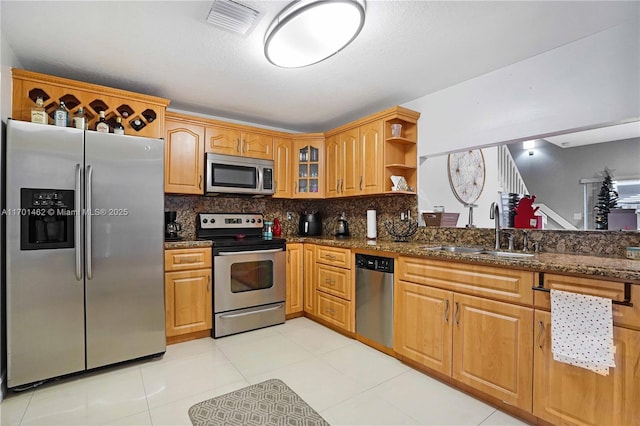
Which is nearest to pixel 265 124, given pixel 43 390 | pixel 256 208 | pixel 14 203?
pixel 256 208

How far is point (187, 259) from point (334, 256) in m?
1.40

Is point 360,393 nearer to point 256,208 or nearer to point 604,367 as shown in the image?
point 604,367

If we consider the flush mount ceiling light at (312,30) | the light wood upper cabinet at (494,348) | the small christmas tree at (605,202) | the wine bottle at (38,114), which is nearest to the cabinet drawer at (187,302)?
Answer: the wine bottle at (38,114)

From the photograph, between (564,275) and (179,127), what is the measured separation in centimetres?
334

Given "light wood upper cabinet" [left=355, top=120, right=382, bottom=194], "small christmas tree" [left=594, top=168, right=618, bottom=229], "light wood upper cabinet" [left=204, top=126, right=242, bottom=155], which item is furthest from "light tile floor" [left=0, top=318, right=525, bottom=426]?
"light wood upper cabinet" [left=204, top=126, right=242, bottom=155]

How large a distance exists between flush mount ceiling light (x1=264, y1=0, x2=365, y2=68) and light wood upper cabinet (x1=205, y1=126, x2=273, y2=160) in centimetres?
163

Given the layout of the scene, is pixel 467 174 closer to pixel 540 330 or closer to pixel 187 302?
pixel 540 330

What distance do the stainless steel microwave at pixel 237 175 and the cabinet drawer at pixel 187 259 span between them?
27.4 inches

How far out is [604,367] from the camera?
A: 4.84 feet

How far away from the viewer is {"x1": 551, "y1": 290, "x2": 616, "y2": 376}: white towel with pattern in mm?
1473

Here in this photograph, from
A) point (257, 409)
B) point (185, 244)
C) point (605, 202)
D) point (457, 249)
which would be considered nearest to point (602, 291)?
point (605, 202)

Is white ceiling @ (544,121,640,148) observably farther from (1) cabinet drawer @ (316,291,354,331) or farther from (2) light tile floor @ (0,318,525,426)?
(1) cabinet drawer @ (316,291,354,331)

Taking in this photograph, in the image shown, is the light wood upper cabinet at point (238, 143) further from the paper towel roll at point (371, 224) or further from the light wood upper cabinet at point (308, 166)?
the paper towel roll at point (371, 224)

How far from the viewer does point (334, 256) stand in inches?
125
